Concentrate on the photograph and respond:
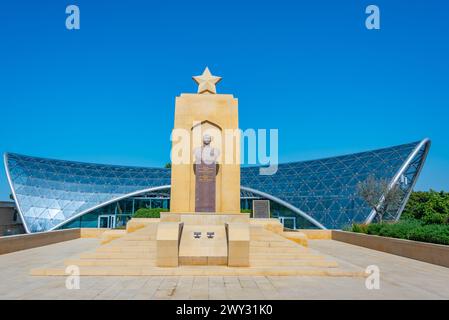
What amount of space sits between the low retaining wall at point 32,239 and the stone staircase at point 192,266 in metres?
6.75

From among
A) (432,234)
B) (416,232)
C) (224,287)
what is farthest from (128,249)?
(416,232)

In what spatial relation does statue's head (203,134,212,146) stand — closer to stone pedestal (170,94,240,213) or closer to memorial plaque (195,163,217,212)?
stone pedestal (170,94,240,213)

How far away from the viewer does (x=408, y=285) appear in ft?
31.3

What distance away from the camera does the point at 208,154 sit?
17875 mm

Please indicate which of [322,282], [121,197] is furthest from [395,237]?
[121,197]

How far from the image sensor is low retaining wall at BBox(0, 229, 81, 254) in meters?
16.4

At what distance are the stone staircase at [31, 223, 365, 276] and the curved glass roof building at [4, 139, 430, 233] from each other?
29934 millimetres

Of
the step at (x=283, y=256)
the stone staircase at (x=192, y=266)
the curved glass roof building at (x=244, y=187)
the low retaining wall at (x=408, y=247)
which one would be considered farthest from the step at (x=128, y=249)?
the curved glass roof building at (x=244, y=187)

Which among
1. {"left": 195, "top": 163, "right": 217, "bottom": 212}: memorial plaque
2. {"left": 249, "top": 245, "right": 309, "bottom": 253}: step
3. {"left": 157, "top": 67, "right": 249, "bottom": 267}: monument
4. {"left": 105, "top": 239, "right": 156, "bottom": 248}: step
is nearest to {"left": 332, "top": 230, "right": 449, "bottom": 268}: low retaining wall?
{"left": 249, "top": 245, "right": 309, "bottom": 253}: step

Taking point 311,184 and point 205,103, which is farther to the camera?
point 311,184

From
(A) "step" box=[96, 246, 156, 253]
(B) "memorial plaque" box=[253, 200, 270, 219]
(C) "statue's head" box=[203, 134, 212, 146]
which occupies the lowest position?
(A) "step" box=[96, 246, 156, 253]

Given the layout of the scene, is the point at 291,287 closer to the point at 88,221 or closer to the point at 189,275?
the point at 189,275

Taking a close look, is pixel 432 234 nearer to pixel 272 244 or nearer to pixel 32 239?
pixel 272 244
